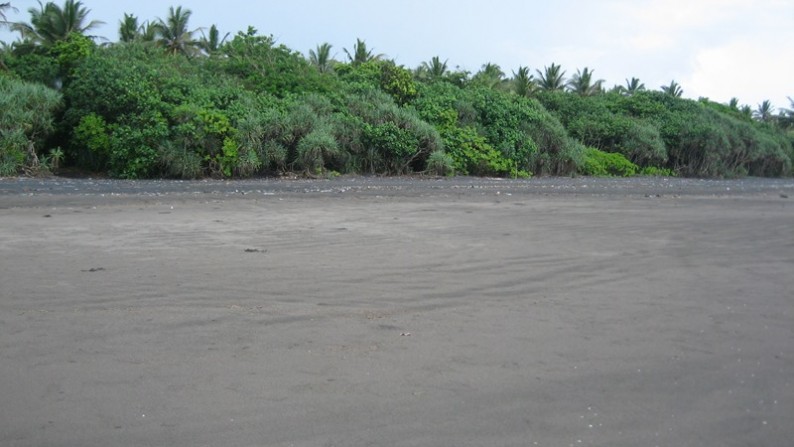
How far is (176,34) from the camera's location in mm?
40562

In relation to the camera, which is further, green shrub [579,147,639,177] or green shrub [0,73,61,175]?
green shrub [579,147,639,177]

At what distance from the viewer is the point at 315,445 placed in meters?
3.43

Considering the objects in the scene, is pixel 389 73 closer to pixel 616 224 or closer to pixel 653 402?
pixel 616 224

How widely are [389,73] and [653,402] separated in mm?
27421

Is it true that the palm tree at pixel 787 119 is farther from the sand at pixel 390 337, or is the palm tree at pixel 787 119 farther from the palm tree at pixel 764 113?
the sand at pixel 390 337

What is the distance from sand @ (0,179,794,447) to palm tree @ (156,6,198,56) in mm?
31533

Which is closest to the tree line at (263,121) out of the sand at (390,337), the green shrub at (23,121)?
the green shrub at (23,121)

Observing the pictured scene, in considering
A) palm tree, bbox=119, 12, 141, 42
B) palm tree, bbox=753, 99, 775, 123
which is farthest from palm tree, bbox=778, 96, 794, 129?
palm tree, bbox=119, 12, 141, 42

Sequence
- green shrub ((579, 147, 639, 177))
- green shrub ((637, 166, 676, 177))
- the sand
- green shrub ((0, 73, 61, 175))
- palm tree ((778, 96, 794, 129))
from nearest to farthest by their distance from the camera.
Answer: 1. the sand
2. green shrub ((0, 73, 61, 175))
3. green shrub ((579, 147, 639, 177))
4. green shrub ((637, 166, 676, 177))
5. palm tree ((778, 96, 794, 129))

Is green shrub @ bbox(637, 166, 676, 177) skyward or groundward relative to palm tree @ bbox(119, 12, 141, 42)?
groundward

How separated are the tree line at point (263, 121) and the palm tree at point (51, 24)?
5 centimetres

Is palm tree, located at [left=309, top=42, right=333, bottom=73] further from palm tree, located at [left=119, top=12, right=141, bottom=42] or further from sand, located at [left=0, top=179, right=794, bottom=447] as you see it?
sand, located at [left=0, top=179, right=794, bottom=447]

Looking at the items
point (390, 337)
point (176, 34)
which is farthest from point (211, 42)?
point (390, 337)

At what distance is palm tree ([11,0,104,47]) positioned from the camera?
3234 cm
